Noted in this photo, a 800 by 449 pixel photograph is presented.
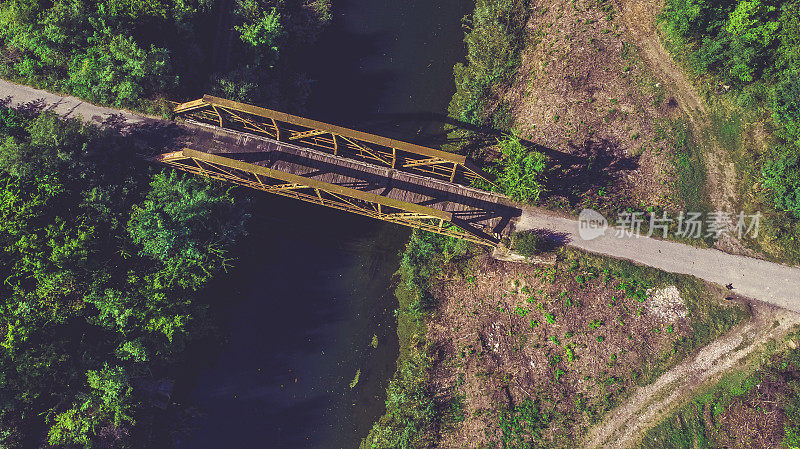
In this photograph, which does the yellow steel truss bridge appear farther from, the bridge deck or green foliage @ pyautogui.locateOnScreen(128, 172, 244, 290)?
green foliage @ pyautogui.locateOnScreen(128, 172, 244, 290)

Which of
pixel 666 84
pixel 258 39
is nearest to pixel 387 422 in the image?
pixel 258 39

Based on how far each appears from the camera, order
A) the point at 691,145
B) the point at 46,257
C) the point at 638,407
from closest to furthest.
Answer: the point at 46,257, the point at 638,407, the point at 691,145

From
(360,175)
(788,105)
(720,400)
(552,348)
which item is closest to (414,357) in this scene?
(552,348)

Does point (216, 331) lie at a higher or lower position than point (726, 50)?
lower

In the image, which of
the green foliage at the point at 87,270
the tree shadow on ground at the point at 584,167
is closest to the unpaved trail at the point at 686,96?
the tree shadow on ground at the point at 584,167

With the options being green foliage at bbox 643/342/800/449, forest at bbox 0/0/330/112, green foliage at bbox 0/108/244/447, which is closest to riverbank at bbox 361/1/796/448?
green foliage at bbox 643/342/800/449

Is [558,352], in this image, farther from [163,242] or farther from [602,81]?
[163,242]
